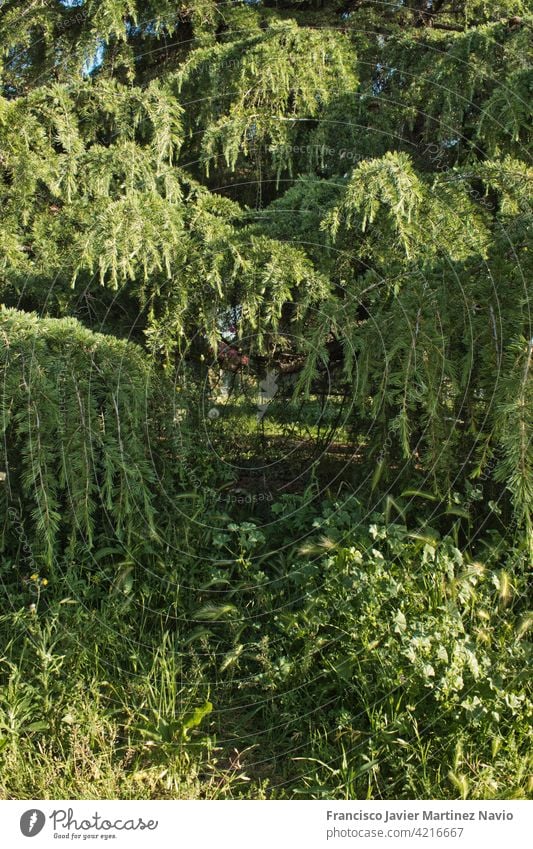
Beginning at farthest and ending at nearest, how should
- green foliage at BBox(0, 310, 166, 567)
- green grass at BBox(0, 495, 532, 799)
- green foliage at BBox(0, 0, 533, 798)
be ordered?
green foliage at BBox(0, 310, 166, 567), green foliage at BBox(0, 0, 533, 798), green grass at BBox(0, 495, 532, 799)

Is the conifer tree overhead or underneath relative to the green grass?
overhead

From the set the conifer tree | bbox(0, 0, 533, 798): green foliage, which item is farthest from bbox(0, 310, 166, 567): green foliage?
the conifer tree

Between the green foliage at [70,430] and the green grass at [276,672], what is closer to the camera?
the green grass at [276,672]

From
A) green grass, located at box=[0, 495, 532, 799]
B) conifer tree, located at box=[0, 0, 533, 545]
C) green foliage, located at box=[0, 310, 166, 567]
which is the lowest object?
green grass, located at box=[0, 495, 532, 799]

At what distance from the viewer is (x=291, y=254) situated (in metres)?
3.03

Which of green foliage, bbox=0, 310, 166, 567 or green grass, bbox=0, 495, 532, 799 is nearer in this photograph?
green grass, bbox=0, 495, 532, 799

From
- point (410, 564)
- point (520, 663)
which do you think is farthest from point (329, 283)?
point (520, 663)

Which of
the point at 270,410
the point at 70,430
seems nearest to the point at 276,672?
the point at 70,430

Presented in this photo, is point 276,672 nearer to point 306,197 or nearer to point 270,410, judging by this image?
point 270,410

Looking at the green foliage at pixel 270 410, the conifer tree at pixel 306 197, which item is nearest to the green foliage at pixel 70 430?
the green foliage at pixel 270 410

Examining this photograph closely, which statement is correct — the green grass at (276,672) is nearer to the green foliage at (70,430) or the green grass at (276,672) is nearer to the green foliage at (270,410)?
the green foliage at (270,410)

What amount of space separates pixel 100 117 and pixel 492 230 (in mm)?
2153

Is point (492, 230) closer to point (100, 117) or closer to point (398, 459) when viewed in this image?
point (398, 459)

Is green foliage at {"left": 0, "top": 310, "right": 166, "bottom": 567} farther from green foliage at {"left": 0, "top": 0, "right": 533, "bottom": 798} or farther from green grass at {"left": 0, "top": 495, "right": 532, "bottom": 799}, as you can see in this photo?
green grass at {"left": 0, "top": 495, "right": 532, "bottom": 799}
